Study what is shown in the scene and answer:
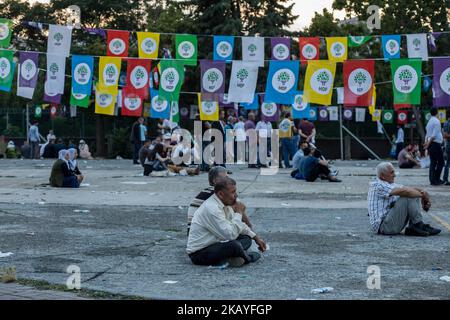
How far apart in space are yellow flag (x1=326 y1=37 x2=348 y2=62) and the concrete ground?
1099cm

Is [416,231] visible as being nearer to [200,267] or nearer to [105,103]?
[200,267]

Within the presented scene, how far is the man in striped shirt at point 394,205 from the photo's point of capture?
1143cm

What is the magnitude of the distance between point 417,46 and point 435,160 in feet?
29.9

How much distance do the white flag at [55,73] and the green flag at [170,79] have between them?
357 centimetres

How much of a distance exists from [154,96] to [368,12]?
14888 millimetres

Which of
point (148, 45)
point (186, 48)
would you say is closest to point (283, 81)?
point (186, 48)

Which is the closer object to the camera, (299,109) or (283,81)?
(283,81)

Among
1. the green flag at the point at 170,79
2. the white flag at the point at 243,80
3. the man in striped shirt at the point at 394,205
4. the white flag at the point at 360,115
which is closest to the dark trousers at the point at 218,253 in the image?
the man in striped shirt at the point at 394,205

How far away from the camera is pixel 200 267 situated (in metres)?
9.23

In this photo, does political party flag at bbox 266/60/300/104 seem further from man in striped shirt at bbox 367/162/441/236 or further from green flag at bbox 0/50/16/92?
man in striped shirt at bbox 367/162/441/236
